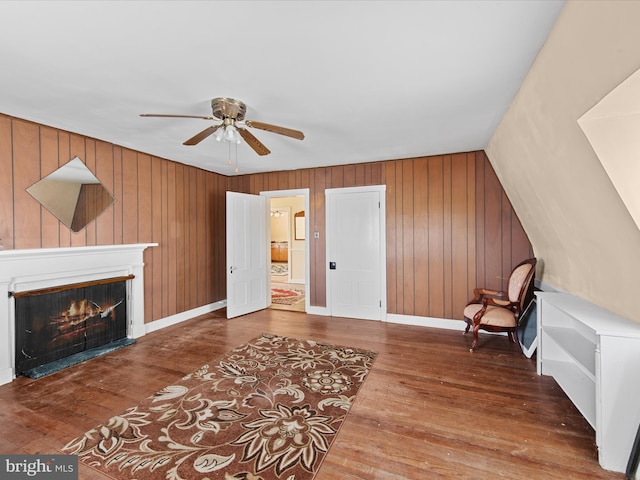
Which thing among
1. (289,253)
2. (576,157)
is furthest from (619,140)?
(289,253)

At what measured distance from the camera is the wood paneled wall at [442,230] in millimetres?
4020

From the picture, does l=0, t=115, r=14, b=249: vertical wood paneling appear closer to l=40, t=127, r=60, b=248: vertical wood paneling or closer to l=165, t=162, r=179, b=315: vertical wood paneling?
l=40, t=127, r=60, b=248: vertical wood paneling

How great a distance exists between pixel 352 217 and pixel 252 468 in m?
3.64

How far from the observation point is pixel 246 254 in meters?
5.03

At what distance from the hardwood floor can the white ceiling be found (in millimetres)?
2515

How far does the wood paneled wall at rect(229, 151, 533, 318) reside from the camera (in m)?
4.02

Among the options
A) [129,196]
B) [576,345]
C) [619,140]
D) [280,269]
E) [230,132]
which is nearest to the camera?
[619,140]

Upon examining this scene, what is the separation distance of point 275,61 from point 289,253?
21.8 ft

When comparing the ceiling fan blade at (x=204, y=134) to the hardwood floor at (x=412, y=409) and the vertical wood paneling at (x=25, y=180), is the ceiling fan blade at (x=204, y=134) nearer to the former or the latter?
the vertical wood paneling at (x=25, y=180)

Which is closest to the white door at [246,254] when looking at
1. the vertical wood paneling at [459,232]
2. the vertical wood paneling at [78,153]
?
the vertical wood paneling at [78,153]

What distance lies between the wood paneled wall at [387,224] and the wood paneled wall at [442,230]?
14mm

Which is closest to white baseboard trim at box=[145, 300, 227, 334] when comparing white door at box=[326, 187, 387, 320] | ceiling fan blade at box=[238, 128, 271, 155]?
white door at box=[326, 187, 387, 320]

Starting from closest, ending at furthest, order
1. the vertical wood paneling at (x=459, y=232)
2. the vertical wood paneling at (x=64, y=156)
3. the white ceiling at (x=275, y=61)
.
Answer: the white ceiling at (x=275, y=61) < the vertical wood paneling at (x=64, y=156) < the vertical wood paneling at (x=459, y=232)

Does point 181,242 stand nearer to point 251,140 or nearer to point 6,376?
point 6,376
